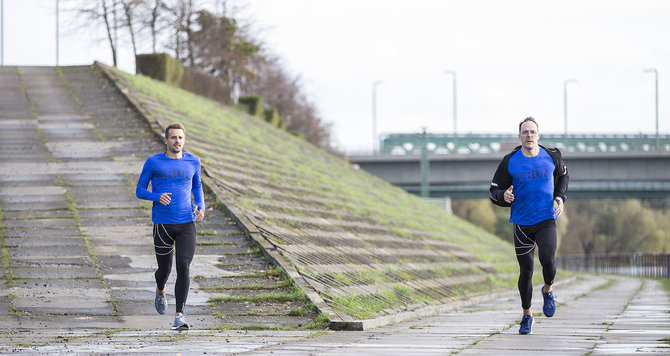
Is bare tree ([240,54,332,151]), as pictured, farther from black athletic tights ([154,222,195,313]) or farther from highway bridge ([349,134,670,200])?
black athletic tights ([154,222,195,313])

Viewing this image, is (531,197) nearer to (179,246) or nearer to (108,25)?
(179,246)

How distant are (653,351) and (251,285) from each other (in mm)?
5958

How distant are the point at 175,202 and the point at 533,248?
10.6 ft

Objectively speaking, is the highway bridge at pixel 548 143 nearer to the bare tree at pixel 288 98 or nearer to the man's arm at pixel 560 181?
the bare tree at pixel 288 98

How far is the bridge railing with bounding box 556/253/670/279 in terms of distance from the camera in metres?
50.1

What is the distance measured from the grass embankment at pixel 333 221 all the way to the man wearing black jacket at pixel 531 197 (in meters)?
2.38

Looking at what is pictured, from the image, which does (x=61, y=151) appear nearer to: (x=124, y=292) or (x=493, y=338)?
(x=124, y=292)

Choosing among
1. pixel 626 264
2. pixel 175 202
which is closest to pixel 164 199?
pixel 175 202

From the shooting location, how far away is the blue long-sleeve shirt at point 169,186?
956 centimetres

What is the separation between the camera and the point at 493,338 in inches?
345

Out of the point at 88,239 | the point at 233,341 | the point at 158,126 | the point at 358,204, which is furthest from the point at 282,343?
the point at 358,204

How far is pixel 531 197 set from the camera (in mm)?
9312

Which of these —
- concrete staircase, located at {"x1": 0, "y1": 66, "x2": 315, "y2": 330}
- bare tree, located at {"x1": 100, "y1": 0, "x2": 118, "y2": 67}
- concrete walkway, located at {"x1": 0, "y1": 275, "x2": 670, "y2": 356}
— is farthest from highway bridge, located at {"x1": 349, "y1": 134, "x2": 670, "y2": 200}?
concrete walkway, located at {"x1": 0, "y1": 275, "x2": 670, "y2": 356}

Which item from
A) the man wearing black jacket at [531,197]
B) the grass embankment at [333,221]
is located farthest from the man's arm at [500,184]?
the grass embankment at [333,221]
